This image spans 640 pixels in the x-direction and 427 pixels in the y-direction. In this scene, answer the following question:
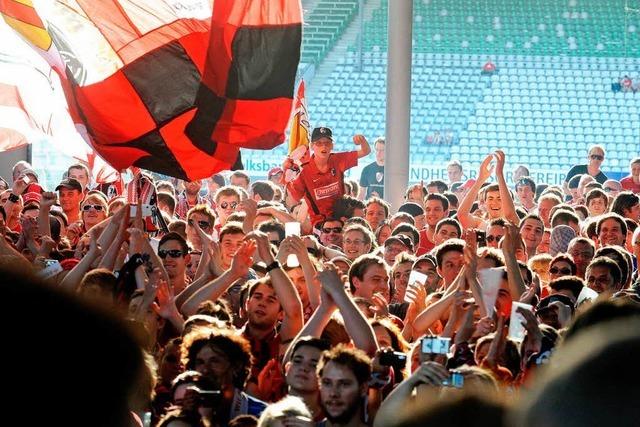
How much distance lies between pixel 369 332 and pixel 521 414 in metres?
4.56

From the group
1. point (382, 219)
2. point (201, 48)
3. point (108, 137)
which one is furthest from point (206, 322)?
point (382, 219)

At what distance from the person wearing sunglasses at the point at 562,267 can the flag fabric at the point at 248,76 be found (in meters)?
2.09

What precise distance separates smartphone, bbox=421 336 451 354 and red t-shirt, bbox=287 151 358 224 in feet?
20.7

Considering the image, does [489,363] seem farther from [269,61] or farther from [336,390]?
[269,61]

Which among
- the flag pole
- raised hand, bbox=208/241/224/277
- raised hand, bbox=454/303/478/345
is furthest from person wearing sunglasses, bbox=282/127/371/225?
raised hand, bbox=454/303/478/345

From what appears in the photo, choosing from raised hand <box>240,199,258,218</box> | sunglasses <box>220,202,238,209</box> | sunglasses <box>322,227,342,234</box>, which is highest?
raised hand <box>240,199,258,218</box>

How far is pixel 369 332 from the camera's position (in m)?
5.20

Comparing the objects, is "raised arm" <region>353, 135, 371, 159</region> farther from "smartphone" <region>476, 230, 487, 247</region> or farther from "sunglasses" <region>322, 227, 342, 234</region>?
"smartphone" <region>476, 230, 487, 247</region>

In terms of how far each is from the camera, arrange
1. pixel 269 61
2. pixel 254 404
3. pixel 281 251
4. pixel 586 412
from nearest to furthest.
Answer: pixel 586 412 → pixel 254 404 → pixel 281 251 → pixel 269 61

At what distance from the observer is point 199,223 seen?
28.3 ft

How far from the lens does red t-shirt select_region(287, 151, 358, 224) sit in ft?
34.2

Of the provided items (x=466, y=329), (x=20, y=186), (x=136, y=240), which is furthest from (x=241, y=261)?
(x=20, y=186)

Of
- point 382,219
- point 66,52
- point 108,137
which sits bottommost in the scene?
point 382,219

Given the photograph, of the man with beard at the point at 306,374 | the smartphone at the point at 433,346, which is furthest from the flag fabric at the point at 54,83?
the smartphone at the point at 433,346
